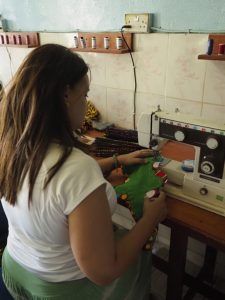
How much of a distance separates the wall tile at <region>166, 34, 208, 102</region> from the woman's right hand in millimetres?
722

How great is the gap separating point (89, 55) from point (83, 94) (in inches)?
48.2

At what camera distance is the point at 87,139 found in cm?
175

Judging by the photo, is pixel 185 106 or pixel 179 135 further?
pixel 185 106

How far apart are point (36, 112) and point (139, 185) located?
0.52 meters

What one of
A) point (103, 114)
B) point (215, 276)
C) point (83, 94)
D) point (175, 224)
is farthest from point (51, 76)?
point (215, 276)

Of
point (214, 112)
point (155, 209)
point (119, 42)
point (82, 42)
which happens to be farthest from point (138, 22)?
point (155, 209)

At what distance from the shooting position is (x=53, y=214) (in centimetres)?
74

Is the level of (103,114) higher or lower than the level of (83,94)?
lower

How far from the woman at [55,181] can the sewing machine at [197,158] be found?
0.36m

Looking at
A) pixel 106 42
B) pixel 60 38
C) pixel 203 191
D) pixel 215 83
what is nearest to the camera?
pixel 203 191

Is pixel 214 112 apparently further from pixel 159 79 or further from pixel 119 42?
pixel 119 42

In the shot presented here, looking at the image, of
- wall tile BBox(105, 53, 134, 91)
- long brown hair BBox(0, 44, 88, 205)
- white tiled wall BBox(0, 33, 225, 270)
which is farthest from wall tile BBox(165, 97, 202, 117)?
long brown hair BBox(0, 44, 88, 205)

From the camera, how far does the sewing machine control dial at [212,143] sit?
1.02 meters

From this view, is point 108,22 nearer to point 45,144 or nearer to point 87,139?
point 87,139
